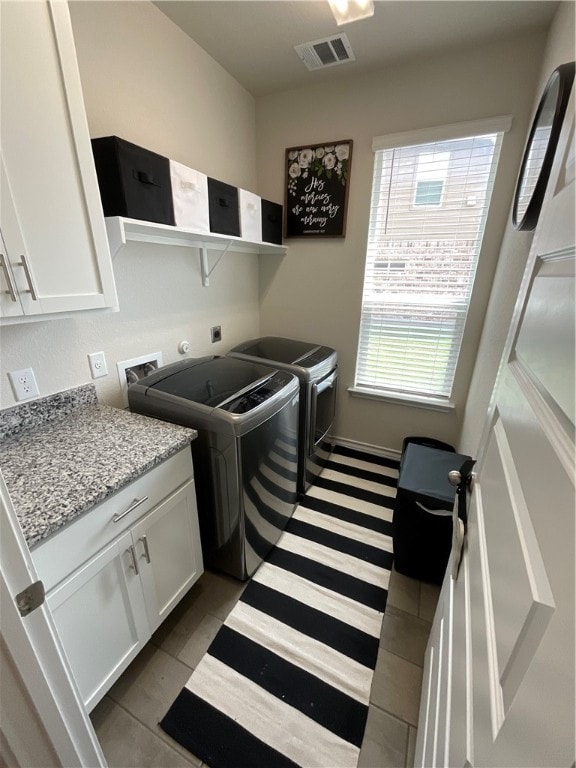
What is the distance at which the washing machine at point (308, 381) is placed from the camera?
1973 millimetres

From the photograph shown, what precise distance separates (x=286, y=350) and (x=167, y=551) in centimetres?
143

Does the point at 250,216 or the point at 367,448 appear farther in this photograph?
the point at 367,448

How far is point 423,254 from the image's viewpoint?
6.87 ft

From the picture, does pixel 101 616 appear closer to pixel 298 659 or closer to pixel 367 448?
pixel 298 659

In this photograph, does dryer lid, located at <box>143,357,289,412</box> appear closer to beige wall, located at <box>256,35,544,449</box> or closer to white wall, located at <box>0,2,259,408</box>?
white wall, located at <box>0,2,259,408</box>

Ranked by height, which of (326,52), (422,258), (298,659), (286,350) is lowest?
(298,659)

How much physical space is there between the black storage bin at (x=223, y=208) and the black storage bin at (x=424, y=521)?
1.64 metres

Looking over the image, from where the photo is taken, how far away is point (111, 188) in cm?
121

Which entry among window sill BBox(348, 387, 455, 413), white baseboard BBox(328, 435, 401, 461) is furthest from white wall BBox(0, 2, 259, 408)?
white baseboard BBox(328, 435, 401, 461)

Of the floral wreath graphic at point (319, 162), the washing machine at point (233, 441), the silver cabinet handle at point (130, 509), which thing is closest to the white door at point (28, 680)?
the silver cabinet handle at point (130, 509)

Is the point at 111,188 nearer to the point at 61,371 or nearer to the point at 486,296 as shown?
the point at 61,371

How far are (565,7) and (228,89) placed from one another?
5.51 ft

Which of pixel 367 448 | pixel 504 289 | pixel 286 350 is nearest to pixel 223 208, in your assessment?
pixel 286 350

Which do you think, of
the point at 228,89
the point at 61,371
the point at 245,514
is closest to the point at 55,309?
the point at 61,371
